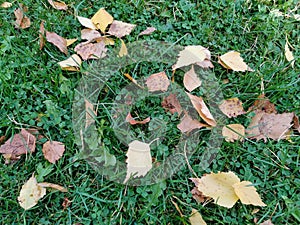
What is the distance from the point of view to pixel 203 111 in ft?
5.33

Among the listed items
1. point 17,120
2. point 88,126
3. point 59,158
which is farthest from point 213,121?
point 17,120

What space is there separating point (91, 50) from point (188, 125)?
63 cm

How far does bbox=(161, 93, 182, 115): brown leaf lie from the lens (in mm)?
1681

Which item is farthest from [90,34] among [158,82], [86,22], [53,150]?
[53,150]

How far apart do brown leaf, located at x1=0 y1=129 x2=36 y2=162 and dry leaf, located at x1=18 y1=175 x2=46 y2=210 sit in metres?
0.14

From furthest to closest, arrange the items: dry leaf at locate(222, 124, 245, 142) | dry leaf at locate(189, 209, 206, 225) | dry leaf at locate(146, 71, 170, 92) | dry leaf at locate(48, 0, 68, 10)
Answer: dry leaf at locate(48, 0, 68, 10)
dry leaf at locate(146, 71, 170, 92)
dry leaf at locate(222, 124, 245, 142)
dry leaf at locate(189, 209, 206, 225)

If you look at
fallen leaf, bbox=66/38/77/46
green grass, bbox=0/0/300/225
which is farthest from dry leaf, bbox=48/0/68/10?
fallen leaf, bbox=66/38/77/46

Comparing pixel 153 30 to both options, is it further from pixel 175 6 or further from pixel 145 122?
pixel 145 122

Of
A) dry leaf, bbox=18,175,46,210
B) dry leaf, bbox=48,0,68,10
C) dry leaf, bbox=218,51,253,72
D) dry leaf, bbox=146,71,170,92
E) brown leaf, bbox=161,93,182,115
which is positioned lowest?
dry leaf, bbox=18,175,46,210

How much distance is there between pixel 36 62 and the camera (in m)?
1.78

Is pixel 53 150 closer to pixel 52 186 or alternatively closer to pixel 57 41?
pixel 52 186

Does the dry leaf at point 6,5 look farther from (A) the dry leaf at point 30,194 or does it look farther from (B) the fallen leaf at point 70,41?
(A) the dry leaf at point 30,194

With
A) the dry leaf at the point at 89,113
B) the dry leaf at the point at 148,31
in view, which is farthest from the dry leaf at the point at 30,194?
the dry leaf at the point at 148,31

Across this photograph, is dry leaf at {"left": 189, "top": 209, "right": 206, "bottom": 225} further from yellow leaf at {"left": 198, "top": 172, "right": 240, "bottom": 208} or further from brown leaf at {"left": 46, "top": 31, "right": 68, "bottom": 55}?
brown leaf at {"left": 46, "top": 31, "right": 68, "bottom": 55}
